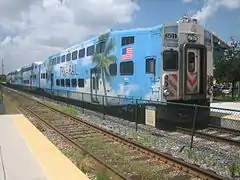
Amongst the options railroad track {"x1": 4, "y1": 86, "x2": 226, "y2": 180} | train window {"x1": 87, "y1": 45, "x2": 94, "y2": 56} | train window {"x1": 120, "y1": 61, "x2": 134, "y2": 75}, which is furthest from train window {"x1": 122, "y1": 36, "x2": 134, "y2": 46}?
train window {"x1": 87, "y1": 45, "x2": 94, "y2": 56}

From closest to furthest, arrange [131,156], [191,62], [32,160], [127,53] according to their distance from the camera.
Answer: [32,160] < [131,156] < [191,62] < [127,53]

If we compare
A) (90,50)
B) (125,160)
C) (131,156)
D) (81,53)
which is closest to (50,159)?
(125,160)

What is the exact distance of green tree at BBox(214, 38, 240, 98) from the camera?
3356 centimetres

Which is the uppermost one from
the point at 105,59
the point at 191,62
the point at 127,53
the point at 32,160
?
the point at 127,53

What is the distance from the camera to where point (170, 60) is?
14375 millimetres

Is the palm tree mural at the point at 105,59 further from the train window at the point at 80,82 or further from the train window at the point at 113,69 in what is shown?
the train window at the point at 80,82

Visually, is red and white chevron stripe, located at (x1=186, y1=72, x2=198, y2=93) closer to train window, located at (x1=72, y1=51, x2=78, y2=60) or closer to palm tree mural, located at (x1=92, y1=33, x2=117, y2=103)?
palm tree mural, located at (x1=92, y1=33, x2=117, y2=103)

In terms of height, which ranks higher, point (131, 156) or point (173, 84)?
point (173, 84)

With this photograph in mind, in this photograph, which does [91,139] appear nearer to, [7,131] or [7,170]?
[7,131]

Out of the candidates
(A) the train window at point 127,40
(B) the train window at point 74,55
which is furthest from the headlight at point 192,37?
(B) the train window at point 74,55

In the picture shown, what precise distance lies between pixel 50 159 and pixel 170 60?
269 inches

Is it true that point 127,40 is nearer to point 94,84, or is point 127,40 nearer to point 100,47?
point 100,47

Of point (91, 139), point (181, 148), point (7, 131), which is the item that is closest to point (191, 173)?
point (181, 148)

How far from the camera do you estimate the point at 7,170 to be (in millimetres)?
8117
